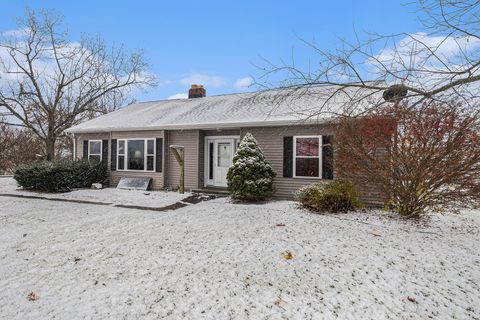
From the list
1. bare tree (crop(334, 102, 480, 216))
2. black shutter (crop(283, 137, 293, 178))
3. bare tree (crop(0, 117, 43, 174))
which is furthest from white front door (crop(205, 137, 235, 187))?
bare tree (crop(0, 117, 43, 174))

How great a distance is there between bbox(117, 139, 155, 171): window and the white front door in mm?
2419

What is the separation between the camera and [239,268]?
13.0 ft

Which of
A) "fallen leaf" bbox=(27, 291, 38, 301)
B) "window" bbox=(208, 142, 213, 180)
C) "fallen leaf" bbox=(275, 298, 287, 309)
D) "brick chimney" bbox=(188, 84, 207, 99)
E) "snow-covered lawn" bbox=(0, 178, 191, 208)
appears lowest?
"fallen leaf" bbox=(27, 291, 38, 301)

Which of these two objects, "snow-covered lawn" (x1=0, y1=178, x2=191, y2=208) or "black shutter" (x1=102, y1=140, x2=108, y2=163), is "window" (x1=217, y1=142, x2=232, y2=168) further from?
"black shutter" (x1=102, y1=140, x2=108, y2=163)

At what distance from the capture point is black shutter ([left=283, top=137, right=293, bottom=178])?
9.98 m

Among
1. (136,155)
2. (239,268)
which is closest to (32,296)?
(239,268)

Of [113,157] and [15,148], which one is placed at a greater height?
[15,148]

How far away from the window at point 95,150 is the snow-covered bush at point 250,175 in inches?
290

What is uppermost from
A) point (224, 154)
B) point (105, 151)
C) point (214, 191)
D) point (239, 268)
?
point (105, 151)

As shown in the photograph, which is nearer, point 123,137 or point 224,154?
point 224,154

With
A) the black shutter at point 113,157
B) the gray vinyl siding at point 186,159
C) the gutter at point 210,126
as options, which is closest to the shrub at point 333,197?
the gutter at point 210,126

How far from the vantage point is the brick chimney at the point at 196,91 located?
15.8m

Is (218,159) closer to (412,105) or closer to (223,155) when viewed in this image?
(223,155)

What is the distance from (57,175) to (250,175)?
26.0 feet
